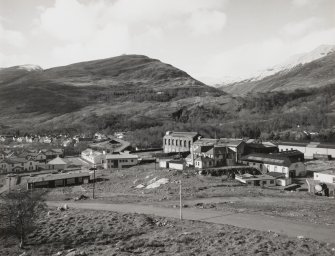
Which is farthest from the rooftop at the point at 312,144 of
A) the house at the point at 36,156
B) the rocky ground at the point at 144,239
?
the rocky ground at the point at 144,239

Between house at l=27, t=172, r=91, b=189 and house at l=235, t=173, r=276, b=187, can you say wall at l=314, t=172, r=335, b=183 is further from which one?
house at l=27, t=172, r=91, b=189

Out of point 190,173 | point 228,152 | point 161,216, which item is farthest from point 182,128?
point 161,216

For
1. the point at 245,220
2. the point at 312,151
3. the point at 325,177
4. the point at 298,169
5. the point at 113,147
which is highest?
the point at 113,147

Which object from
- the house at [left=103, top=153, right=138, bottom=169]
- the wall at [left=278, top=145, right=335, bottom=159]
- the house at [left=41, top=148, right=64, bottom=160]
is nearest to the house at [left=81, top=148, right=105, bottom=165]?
the house at [left=103, top=153, right=138, bottom=169]

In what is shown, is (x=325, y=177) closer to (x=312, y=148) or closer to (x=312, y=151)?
(x=312, y=151)

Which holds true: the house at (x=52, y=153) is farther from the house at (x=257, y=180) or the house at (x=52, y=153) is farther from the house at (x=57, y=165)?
the house at (x=257, y=180)

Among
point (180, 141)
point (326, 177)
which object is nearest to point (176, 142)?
point (180, 141)

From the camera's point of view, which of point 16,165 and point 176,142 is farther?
point 176,142
